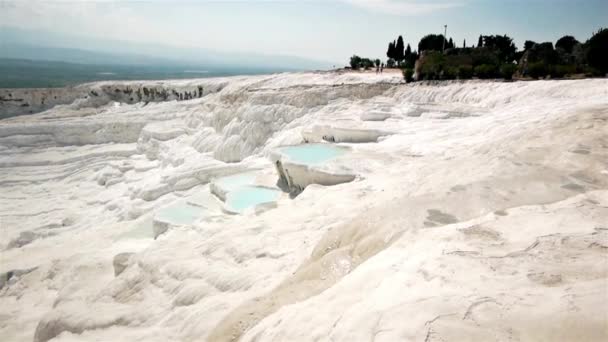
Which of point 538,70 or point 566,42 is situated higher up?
point 566,42

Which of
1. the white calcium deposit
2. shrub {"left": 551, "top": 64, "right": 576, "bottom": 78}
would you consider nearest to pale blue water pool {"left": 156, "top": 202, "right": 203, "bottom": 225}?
the white calcium deposit

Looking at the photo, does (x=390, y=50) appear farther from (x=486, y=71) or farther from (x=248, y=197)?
(x=248, y=197)

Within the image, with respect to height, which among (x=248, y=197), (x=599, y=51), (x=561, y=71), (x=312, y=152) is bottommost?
(x=248, y=197)

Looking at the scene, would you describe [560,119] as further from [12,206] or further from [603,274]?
[12,206]

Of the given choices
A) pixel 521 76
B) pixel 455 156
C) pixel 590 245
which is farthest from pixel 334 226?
pixel 521 76

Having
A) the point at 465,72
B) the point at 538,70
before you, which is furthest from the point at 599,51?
the point at 465,72

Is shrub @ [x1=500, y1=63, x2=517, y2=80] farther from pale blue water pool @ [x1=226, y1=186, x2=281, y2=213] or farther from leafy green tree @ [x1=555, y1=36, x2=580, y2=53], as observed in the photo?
pale blue water pool @ [x1=226, y1=186, x2=281, y2=213]

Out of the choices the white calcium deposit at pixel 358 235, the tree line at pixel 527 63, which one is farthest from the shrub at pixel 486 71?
the white calcium deposit at pixel 358 235
